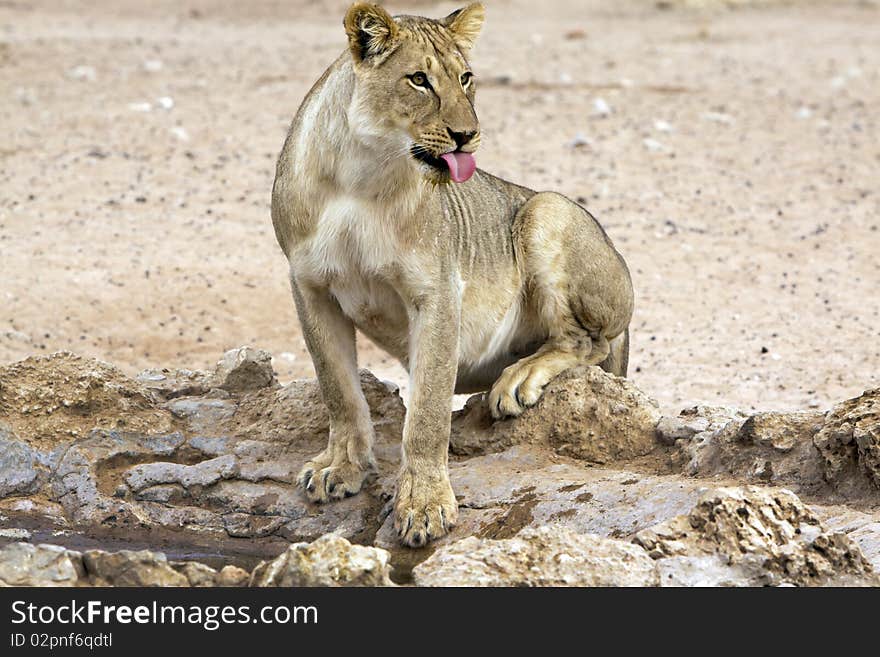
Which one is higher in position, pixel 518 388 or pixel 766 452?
pixel 766 452

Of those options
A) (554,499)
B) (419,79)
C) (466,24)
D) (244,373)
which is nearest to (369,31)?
(419,79)

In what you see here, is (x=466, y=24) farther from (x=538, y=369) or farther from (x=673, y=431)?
(x=673, y=431)

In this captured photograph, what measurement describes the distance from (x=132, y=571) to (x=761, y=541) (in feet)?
7.18

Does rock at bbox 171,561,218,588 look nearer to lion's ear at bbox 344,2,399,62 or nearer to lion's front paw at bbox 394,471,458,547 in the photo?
lion's front paw at bbox 394,471,458,547

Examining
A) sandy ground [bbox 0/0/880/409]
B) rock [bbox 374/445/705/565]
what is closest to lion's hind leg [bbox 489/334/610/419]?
rock [bbox 374/445/705/565]

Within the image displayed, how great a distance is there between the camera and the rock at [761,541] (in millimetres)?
5062

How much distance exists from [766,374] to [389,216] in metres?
4.61

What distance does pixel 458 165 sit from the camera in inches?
239

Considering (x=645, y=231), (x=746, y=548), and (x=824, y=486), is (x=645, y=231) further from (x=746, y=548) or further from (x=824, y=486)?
(x=746, y=548)

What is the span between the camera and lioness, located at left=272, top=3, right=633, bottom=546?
615 cm

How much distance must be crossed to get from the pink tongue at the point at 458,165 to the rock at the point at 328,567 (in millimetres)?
1755

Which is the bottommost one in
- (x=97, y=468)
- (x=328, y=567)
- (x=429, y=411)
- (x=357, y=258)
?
(x=97, y=468)

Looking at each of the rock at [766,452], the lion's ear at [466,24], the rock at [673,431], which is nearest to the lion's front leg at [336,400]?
the lion's ear at [466,24]

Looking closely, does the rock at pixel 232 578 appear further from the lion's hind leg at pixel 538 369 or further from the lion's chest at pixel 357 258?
the lion's hind leg at pixel 538 369
